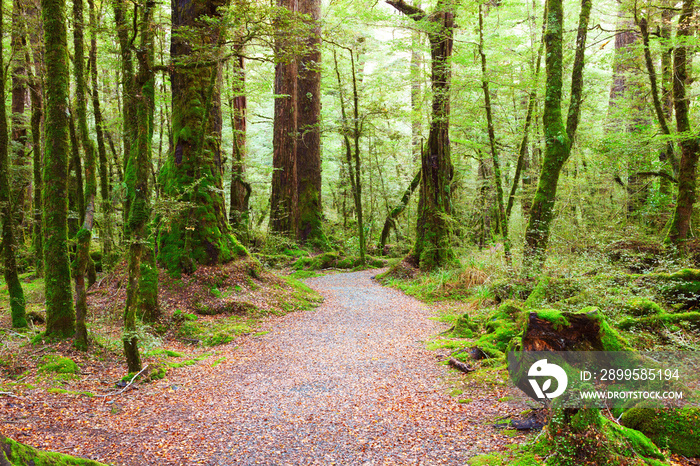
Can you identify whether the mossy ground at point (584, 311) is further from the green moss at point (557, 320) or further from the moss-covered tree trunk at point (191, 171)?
the moss-covered tree trunk at point (191, 171)

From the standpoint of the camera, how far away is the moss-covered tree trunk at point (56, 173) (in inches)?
194

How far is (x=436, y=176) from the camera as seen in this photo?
447 inches

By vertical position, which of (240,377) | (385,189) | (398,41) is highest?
(398,41)

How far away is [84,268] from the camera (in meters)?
5.11

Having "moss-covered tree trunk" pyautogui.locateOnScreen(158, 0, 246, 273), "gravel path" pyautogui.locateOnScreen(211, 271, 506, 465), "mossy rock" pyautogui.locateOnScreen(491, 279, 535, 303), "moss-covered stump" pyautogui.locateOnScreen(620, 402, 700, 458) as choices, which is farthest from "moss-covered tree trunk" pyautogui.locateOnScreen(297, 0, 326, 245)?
"moss-covered stump" pyautogui.locateOnScreen(620, 402, 700, 458)

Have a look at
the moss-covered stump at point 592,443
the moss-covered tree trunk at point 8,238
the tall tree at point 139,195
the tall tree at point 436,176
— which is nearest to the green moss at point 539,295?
the moss-covered stump at point 592,443

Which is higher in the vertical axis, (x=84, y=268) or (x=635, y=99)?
(x=635, y=99)

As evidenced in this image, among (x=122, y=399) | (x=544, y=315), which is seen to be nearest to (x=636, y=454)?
(x=544, y=315)

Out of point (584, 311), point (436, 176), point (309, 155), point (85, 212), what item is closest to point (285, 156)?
point (309, 155)

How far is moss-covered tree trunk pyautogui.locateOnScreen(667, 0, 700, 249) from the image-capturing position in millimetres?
8130

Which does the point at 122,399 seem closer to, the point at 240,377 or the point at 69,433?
the point at 69,433

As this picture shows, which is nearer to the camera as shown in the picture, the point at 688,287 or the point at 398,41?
the point at 688,287

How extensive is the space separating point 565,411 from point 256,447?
2.42 m

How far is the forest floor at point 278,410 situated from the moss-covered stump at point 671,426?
0.87 meters
